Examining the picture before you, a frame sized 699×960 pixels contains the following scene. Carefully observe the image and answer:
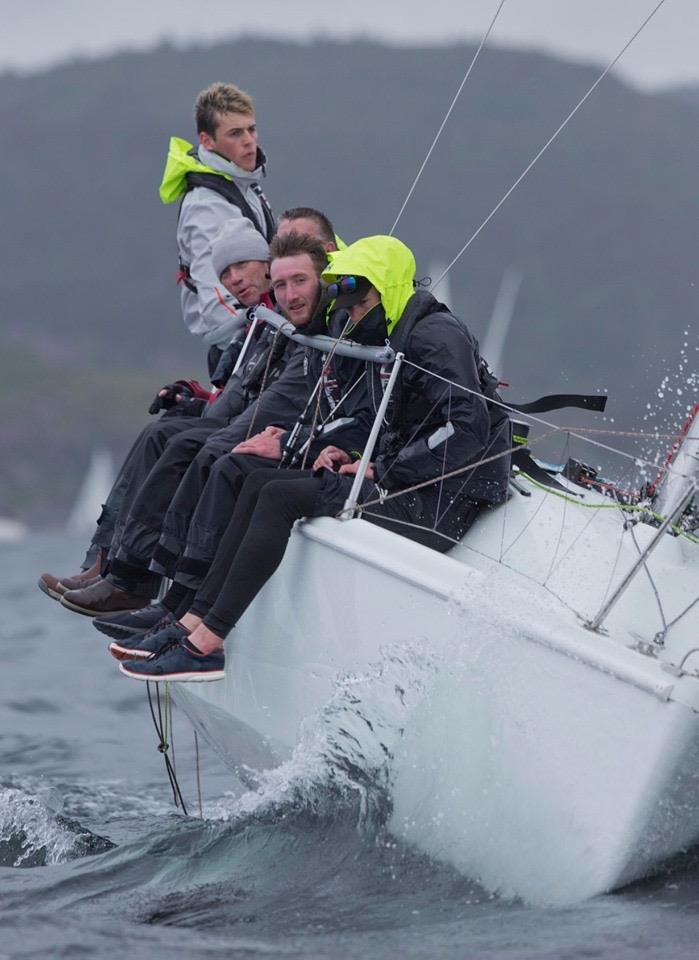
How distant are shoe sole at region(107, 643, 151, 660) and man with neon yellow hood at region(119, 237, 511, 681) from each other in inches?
0.7

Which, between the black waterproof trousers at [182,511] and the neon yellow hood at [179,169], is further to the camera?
the neon yellow hood at [179,169]

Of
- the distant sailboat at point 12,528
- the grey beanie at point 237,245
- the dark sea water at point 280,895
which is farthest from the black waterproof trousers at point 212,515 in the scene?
the distant sailboat at point 12,528

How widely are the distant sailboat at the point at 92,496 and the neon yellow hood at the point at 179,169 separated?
2215cm

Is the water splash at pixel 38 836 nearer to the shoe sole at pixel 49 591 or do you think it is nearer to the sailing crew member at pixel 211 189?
the shoe sole at pixel 49 591

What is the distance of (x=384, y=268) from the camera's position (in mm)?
3941

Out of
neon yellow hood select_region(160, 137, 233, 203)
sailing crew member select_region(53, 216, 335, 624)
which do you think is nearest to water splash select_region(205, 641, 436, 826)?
sailing crew member select_region(53, 216, 335, 624)

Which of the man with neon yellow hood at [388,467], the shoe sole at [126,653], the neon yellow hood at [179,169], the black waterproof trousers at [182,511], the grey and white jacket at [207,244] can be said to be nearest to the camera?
the man with neon yellow hood at [388,467]

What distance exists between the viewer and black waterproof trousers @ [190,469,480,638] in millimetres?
3895

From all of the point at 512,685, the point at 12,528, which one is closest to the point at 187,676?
the point at 512,685

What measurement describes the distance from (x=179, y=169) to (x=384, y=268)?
153 cm

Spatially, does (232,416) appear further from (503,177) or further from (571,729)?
(503,177)

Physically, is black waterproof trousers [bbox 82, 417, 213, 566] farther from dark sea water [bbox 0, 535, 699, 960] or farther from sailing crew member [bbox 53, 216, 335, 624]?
dark sea water [bbox 0, 535, 699, 960]

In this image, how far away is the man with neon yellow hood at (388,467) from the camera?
3885 millimetres

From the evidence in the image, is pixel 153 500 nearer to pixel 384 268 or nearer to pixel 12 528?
pixel 384 268
